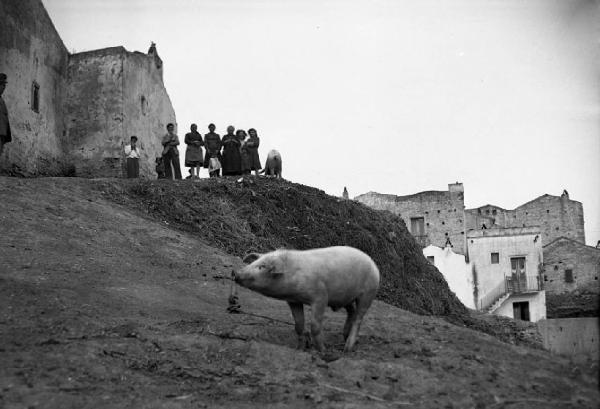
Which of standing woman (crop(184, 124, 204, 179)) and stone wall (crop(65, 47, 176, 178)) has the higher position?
stone wall (crop(65, 47, 176, 178))

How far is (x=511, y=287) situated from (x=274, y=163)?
1225 inches

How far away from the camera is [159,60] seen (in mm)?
29750

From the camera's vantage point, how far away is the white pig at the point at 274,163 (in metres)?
21.8

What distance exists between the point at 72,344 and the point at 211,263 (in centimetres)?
670

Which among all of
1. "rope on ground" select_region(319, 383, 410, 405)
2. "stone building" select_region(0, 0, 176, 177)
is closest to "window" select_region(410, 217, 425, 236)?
"stone building" select_region(0, 0, 176, 177)

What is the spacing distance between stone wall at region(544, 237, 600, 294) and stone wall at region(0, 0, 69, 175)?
1502 inches

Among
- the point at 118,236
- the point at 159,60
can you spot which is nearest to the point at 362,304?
the point at 118,236

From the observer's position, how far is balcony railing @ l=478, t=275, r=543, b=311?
155 feet

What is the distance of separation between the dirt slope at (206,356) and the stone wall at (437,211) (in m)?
43.4

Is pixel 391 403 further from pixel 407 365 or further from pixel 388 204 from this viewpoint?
pixel 388 204

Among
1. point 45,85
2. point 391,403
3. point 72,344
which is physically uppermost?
point 45,85

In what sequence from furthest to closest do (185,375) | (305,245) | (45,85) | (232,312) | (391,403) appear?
(45,85) < (305,245) < (232,312) < (185,375) < (391,403)

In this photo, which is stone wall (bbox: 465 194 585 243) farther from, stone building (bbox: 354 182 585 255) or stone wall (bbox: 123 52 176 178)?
stone wall (bbox: 123 52 176 178)

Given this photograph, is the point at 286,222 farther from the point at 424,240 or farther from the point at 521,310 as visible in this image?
the point at 424,240
